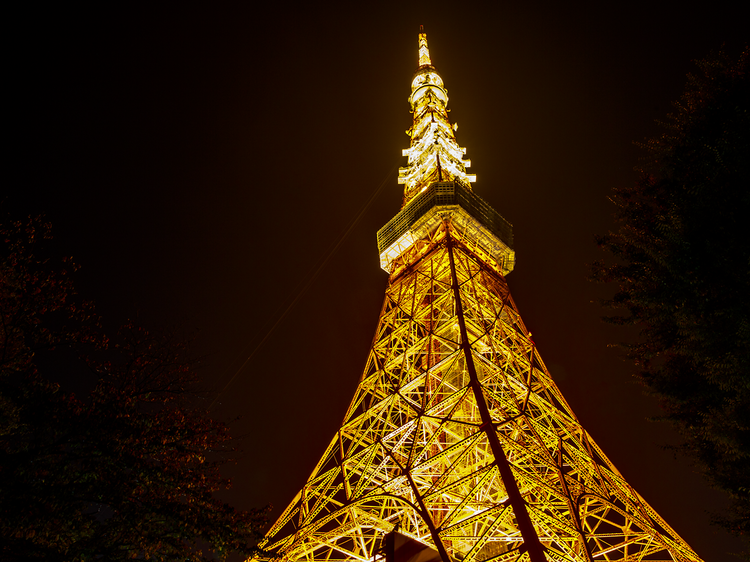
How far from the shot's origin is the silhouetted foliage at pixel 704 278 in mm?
4367

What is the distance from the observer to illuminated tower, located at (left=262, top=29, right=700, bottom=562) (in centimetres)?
881

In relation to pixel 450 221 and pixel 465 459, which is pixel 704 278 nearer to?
pixel 465 459

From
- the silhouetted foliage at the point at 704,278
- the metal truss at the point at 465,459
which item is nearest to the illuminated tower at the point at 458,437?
→ the metal truss at the point at 465,459

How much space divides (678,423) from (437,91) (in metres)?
22.7

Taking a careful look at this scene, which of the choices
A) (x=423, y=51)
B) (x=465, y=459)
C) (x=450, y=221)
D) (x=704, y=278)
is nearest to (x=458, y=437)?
(x=465, y=459)

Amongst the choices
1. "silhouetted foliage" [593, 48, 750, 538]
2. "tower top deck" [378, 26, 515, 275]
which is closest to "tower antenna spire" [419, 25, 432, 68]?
"tower top deck" [378, 26, 515, 275]

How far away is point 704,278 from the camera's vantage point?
185 inches

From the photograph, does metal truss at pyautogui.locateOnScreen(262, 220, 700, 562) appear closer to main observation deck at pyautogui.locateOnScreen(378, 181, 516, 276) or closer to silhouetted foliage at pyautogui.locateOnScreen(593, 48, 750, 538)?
main observation deck at pyautogui.locateOnScreen(378, 181, 516, 276)

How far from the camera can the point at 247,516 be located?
17.6 feet

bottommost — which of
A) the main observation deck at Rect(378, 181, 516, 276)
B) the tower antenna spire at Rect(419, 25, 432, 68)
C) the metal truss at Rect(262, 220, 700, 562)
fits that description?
the metal truss at Rect(262, 220, 700, 562)

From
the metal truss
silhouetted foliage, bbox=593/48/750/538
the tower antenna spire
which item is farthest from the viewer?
the tower antenna spire

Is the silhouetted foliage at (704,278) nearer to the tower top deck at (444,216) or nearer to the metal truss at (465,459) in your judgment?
the metal truss at (465,459)

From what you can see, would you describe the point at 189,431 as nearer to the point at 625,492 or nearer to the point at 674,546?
the point at 674,546

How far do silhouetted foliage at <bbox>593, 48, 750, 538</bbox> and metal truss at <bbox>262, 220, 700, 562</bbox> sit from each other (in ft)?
9.25
